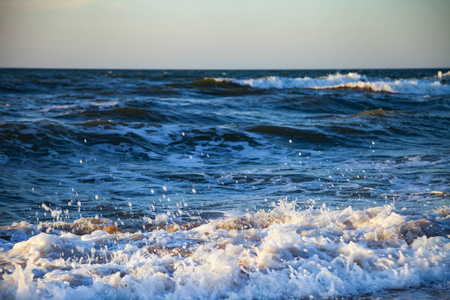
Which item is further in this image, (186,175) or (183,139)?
(183,139)

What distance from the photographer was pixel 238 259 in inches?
125

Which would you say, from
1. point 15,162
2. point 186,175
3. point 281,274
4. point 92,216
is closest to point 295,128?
point 186,175

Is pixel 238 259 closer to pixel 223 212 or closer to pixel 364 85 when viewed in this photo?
pixel 223 212

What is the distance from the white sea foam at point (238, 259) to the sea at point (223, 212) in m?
0.01

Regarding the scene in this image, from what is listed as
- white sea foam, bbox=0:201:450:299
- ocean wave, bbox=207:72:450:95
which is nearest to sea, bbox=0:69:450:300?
white sea foam, bbox=0:201:450:299

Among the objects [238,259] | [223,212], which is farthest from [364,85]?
[238,259]

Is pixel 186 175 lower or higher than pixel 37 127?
lower

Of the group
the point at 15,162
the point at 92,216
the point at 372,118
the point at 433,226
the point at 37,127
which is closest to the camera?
the point at 433,226

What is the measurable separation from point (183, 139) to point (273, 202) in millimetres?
4895

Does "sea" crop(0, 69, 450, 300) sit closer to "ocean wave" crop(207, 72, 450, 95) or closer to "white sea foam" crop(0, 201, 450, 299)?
"white sea foam" crop(0, 201, 450, 299)

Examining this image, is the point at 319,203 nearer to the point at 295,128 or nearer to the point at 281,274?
the point at 281,274

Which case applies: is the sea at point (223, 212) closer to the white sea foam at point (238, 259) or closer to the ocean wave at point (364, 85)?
the white sea foam at point (238, 259)

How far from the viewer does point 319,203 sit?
505 centimetres

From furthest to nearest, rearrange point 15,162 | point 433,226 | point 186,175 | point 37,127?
point 37,127
point 15,162
point 186,175
point 433,226
